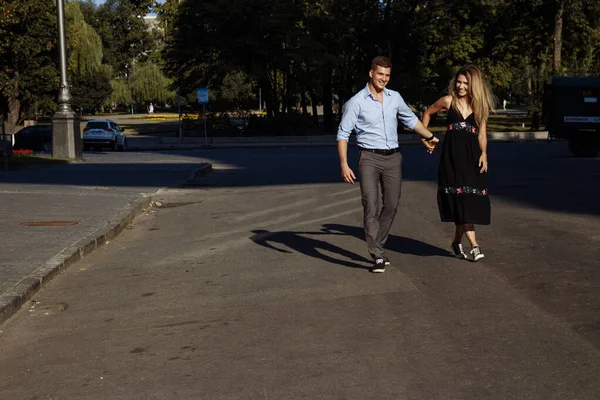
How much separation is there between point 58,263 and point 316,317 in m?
3.49

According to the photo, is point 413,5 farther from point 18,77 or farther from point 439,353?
point 439,353

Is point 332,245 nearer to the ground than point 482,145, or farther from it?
nearer to the ground

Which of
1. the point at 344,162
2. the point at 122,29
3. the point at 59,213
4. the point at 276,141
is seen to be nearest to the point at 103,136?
the point at 276,141

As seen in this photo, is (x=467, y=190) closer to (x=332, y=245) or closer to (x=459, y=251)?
(x=459, y=251)

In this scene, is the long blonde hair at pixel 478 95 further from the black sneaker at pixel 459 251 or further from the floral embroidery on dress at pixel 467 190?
the black sneaker at pixel 459 251

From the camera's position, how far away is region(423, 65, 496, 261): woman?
353 inches

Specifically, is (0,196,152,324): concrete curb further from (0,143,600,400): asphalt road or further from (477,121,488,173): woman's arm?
(477,121,488,173): woman's arm

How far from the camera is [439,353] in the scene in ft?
18.5

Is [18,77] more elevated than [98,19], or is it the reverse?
[98,19]

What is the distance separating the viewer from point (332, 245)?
10609 mm

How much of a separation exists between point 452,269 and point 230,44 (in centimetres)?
4297

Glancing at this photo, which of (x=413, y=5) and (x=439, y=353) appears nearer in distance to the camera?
(x=439, y=353)

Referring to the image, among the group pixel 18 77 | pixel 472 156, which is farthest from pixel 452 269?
pixel 18 77

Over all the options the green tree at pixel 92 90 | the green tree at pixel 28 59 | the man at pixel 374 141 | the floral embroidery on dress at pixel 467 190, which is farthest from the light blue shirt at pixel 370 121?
the green tree at pixel 92 90
